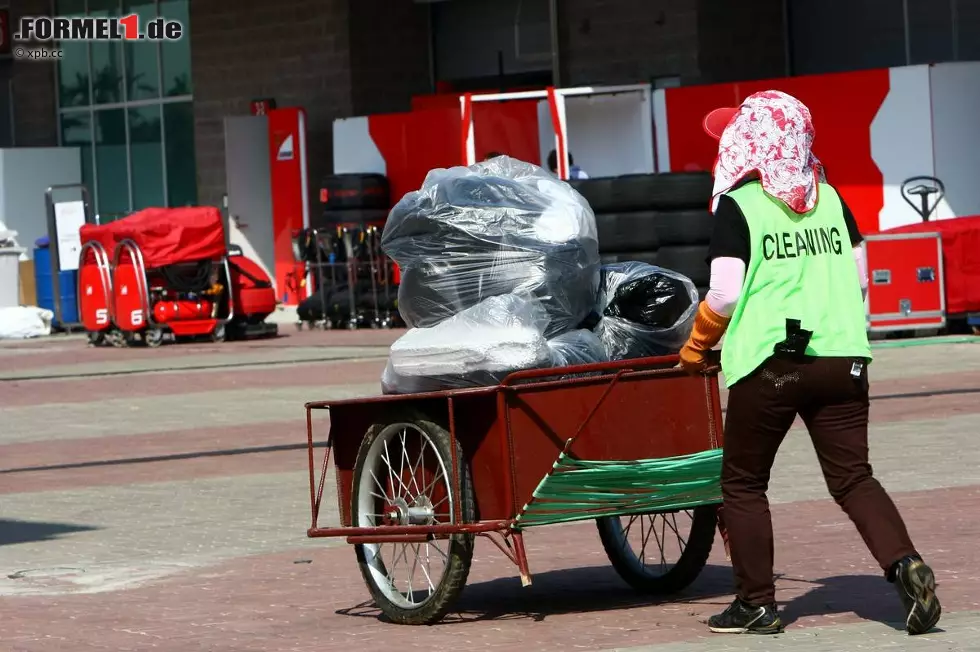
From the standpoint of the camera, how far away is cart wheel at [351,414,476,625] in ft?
22.5

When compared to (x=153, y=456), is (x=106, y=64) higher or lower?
higher

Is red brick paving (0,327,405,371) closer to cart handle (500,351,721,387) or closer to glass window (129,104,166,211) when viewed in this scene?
glass window (129,104,166,211)

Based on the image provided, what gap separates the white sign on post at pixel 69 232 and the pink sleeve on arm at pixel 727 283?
22593 millimetres

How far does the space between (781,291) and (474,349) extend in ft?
4.27

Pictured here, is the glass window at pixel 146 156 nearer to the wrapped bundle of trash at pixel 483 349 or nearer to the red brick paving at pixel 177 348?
the red brick paving at pixel 177 348

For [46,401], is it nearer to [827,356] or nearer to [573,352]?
[573,352]

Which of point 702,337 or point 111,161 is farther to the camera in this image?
point 111,161

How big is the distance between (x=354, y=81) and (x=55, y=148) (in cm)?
972

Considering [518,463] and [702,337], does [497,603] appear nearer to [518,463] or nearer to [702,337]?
[518,463]

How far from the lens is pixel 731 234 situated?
6273mm

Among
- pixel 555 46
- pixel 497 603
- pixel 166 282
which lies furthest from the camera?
pixel 555 46

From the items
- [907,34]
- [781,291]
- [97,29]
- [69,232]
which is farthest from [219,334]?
[781,291]

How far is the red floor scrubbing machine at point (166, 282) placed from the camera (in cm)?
2367

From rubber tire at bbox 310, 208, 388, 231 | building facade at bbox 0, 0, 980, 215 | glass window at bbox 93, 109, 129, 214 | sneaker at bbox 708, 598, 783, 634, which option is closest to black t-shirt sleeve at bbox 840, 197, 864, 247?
sneaker at bbox 708, 598, 783, 634
